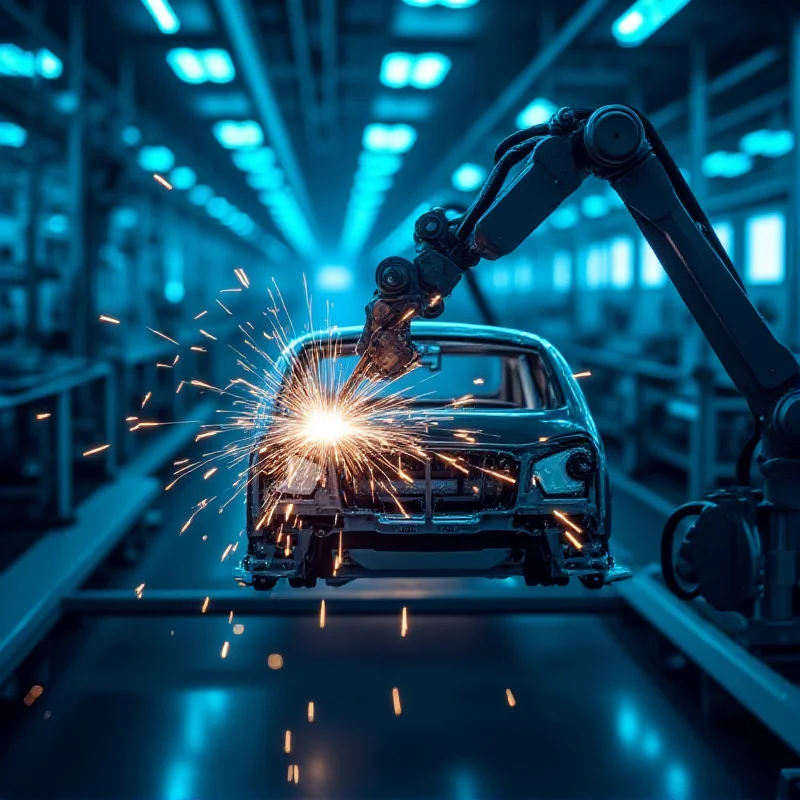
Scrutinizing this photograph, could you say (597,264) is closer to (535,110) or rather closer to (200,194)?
(535,110)

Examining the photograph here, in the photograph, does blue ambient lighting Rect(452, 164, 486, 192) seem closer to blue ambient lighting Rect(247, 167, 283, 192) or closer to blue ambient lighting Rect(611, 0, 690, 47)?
blue ambient lighting Rect(247, 167, 283, 192)

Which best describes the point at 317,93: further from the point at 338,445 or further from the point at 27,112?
the point at 338,445

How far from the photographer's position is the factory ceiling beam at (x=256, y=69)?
7598 millimetres

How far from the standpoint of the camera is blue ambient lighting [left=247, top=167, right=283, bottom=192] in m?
18.1

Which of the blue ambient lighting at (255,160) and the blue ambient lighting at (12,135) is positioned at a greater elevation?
the blue ambient lighting at (255,160)

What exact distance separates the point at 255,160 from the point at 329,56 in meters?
7.22

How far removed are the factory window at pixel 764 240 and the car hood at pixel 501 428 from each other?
9415mm

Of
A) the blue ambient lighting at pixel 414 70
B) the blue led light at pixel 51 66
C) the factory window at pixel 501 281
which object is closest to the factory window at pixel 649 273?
the blue ambient lighting at pixel 414 70

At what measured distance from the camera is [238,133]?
47.1 feet

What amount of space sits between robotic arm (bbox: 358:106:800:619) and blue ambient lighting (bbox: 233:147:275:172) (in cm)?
1382

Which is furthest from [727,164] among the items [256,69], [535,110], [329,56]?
[256,69]

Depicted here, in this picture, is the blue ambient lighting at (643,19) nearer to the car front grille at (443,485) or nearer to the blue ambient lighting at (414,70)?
the blue ambient lighting at (414,70)

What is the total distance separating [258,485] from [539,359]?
28.9 inches

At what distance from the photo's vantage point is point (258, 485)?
1394mm
